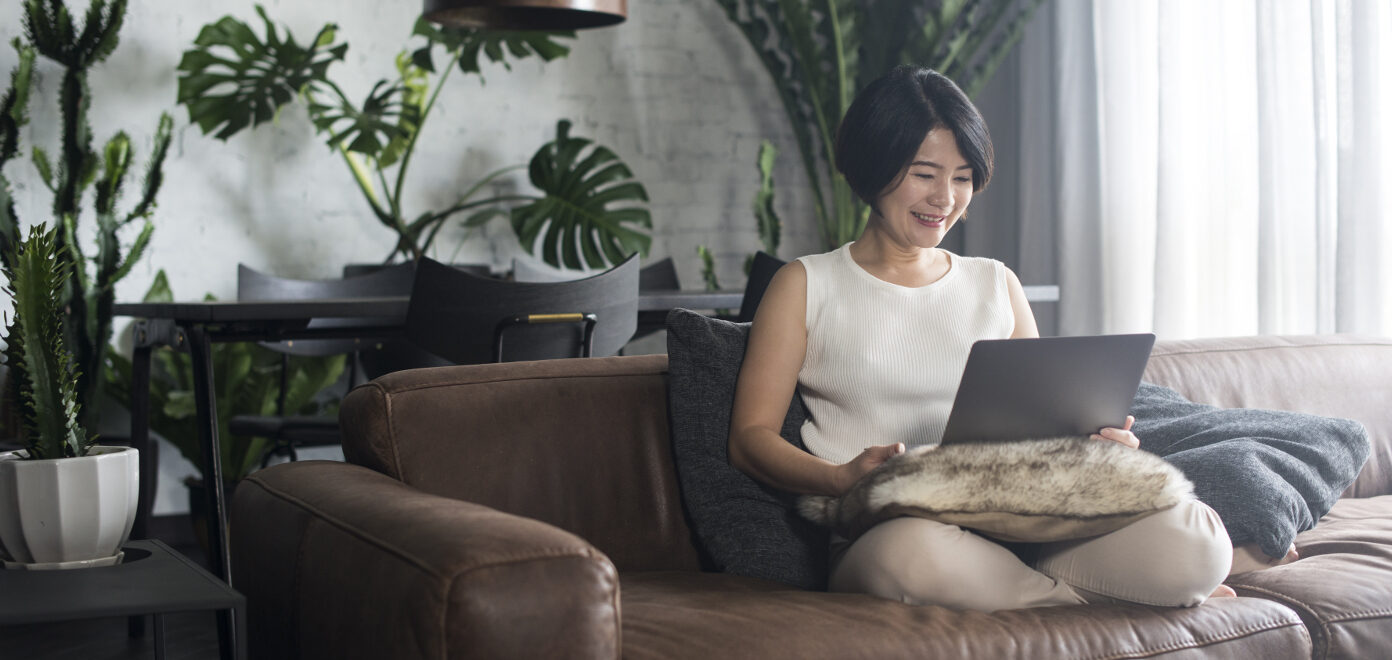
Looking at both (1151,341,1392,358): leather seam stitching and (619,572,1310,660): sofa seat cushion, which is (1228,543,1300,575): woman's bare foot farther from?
(1151,341,1392,358): leather seam stitching

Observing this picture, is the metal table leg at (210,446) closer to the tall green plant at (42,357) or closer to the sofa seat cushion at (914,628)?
the tall green plant at (42,357)

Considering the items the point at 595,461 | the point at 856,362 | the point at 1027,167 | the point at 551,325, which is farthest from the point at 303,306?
the point at 1027,167

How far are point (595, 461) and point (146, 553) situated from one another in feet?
1.92

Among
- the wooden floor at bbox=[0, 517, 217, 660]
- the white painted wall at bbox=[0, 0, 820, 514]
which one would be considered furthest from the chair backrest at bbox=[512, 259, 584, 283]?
the wooden floor at bbox=[0, 517, 217, 660]

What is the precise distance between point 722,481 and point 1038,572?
432mm

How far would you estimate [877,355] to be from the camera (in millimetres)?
1802

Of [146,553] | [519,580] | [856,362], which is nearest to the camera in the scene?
[519,580]

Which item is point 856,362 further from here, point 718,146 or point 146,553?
point 718,146

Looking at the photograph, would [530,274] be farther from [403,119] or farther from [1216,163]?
[1216,163]

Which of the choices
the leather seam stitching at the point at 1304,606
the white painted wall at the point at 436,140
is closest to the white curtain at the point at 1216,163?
the white painted wall at the point at 436,140

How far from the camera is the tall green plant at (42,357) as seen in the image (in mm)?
1401

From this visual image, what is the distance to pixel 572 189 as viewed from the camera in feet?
14.1

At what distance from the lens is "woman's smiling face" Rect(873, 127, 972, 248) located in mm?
1847

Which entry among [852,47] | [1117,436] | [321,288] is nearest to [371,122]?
[321,288]
